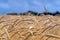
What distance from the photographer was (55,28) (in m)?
2.94

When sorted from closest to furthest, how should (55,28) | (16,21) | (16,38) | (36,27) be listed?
(55,28)
(36,27)
(16,38)
(16,21)

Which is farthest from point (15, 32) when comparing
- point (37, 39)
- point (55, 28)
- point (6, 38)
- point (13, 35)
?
point (55, 28)

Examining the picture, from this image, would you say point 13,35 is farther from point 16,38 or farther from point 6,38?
point 6,38

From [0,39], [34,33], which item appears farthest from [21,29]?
[34,33]

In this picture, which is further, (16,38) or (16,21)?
(16,21)

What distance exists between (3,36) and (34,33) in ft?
2.25

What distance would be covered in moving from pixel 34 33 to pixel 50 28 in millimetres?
195

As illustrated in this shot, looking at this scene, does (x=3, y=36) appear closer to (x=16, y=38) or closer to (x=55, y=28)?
(x=16, y=38)

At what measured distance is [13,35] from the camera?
3.79 meters

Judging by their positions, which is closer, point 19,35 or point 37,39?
point 37,39

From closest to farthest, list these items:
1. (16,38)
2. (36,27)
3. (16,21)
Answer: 1. (36,27)
2. (16,38)
3. (16,21)

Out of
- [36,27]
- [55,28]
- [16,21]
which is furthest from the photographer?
[16,21]

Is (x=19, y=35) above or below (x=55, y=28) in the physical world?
below

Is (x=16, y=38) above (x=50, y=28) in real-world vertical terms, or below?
below
